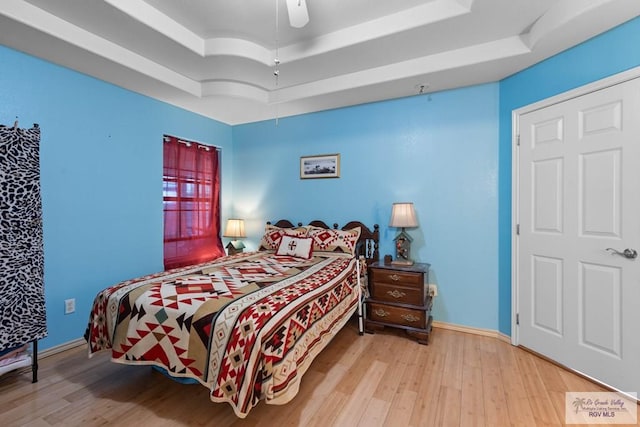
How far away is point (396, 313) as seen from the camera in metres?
2.77

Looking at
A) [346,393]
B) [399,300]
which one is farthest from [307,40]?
[346,393]

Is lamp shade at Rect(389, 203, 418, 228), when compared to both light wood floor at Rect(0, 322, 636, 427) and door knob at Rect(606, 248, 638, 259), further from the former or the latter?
door knob at Rect(606, 248, 638, 259)

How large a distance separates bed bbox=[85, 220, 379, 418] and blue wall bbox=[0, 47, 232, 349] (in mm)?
900

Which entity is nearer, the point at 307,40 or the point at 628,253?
the point at 628,253

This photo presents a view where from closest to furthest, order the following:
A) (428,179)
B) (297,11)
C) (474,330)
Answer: (297,11)
(474,330)
(428,179)

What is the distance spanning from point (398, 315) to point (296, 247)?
3.99ft

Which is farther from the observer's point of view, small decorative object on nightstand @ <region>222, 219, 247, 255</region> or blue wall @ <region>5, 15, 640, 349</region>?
small decorative object on nightstand @ <region>222, 219, 247, 255</region>

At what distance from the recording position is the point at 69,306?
2.54 m

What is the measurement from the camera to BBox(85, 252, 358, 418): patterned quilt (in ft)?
4.73

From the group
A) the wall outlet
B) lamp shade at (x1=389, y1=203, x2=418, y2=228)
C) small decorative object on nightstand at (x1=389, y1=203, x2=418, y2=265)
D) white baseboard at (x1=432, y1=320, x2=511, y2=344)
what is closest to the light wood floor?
white baseboard at (x1=432, y1=320, x2=511, y2=344)

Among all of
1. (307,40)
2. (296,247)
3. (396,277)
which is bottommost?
(396,277)

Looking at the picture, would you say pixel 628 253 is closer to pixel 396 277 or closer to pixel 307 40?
pixel 396 277

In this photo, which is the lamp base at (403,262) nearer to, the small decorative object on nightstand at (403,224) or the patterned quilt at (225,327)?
the small decorative object on nightstand at (403,224)

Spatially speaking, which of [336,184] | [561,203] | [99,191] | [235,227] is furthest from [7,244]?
[561,203]
